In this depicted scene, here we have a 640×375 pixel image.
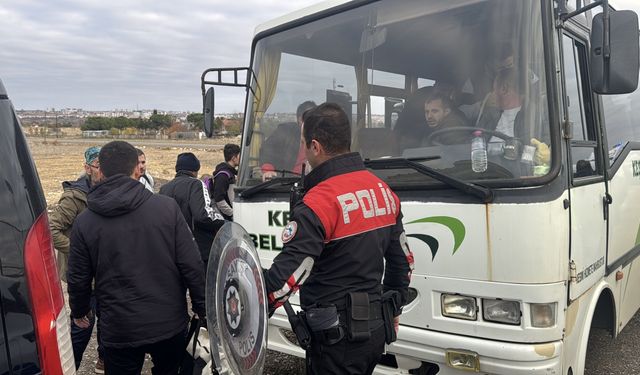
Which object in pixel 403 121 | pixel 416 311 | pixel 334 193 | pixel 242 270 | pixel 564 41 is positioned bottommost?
pixel 416 311

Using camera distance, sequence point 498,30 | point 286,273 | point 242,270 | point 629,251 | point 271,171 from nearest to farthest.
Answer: point 286,273 < point 242,270 < point 498,30 < point 271,171 < point 629,251

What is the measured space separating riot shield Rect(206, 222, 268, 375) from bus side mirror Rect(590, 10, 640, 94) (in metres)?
1.98

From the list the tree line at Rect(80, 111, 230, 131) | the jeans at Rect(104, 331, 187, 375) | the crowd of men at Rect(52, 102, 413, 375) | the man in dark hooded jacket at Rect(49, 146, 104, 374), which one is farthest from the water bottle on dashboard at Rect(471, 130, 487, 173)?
the tree line at Rect(80, 111, 230, 131)

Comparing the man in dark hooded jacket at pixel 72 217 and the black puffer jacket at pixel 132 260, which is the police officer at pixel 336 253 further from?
the man in dark hooded jacket at pixel 72 217

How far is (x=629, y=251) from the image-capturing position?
4.17m

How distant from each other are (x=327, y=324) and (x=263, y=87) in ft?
7.42

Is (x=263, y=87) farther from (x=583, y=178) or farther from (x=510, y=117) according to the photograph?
(x=583, y=178)

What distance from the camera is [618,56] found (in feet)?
8.82

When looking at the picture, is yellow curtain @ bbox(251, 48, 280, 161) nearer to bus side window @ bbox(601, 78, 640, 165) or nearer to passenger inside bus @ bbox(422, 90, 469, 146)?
passenger inside bus @ bbox(422, 90, 469, 146)

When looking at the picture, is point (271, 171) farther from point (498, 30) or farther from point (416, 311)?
point (498, 30)

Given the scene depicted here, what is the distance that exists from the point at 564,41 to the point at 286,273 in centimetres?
210

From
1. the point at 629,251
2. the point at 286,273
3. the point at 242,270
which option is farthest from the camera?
the point at 629,251

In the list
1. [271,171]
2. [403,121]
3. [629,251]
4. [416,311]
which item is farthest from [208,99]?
[629,251]

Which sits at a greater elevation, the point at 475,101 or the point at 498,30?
the point at 498,30
